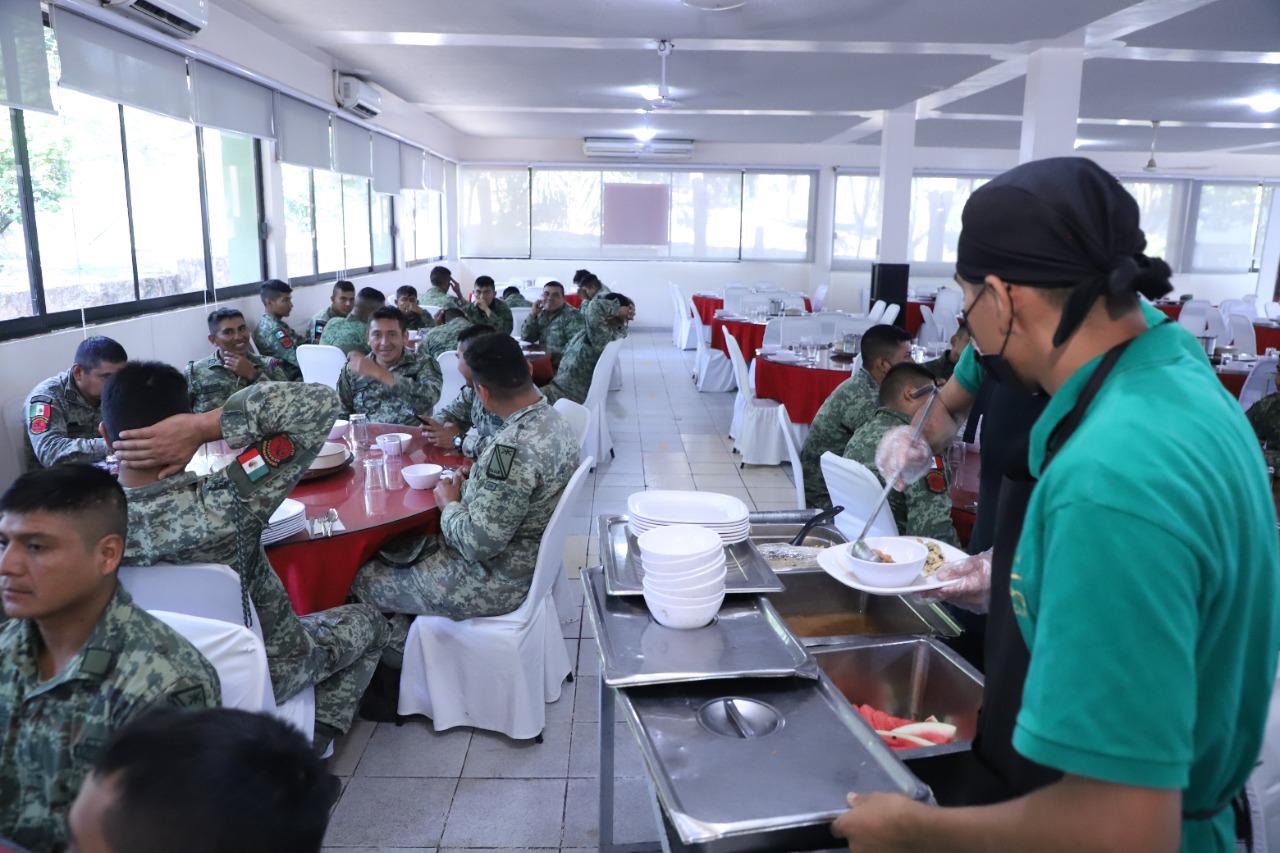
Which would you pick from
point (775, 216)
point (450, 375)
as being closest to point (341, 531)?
point (450, 375)

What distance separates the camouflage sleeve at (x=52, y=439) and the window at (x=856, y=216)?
10482 mm

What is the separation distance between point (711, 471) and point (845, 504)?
2701mm

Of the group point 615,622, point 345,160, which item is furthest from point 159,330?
point 615,622

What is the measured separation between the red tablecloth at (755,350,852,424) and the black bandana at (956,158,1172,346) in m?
3.96

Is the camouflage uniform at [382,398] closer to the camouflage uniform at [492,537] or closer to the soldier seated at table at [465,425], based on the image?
the soldier seated at table at [465,425]

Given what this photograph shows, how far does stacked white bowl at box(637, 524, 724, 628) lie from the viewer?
48.8 inches

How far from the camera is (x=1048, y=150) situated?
18.6 ft

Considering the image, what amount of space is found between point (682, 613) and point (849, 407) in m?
2.13

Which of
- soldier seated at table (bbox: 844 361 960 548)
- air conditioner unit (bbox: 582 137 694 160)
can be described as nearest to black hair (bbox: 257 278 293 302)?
soldier seated at table (bbox: 844 361 960 548)

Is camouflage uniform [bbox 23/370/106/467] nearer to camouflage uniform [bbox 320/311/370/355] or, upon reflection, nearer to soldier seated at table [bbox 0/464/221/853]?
soldier seated at table [bbox 0/464/221/853]

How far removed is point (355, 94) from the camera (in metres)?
6.57

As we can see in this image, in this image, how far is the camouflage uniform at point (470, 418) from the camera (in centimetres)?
297

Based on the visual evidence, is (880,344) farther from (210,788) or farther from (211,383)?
(210,788)

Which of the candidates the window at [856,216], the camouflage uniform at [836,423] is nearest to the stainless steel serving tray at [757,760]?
the camouflage uniform at [836,423]
